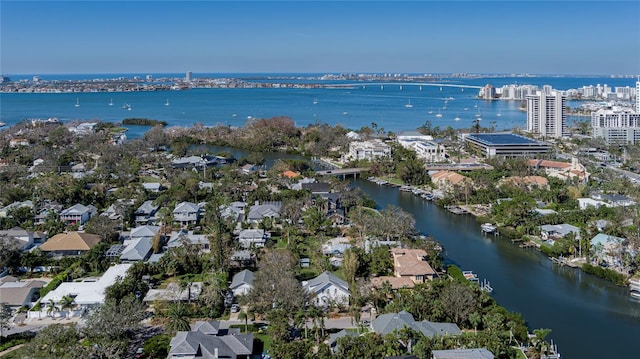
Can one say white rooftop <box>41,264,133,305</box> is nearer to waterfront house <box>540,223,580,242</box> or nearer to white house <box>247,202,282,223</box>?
white house <box>247,202,282,223</box>

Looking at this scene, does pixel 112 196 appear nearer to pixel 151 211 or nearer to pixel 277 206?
pixel 151 211

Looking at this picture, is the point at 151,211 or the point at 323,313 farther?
the point at 151,211

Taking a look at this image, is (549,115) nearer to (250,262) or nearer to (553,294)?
(553,294)

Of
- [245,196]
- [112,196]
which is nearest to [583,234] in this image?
[245,196]

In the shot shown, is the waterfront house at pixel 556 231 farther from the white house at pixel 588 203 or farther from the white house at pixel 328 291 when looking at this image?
the white house at pixel 328 291

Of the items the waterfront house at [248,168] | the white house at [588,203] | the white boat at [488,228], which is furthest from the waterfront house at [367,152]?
the white boat at [488,228]

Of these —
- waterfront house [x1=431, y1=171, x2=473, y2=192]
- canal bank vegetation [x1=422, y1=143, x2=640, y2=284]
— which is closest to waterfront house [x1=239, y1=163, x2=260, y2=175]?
waterfront house [x1=431, y1=171, x2=473, y2=192]
